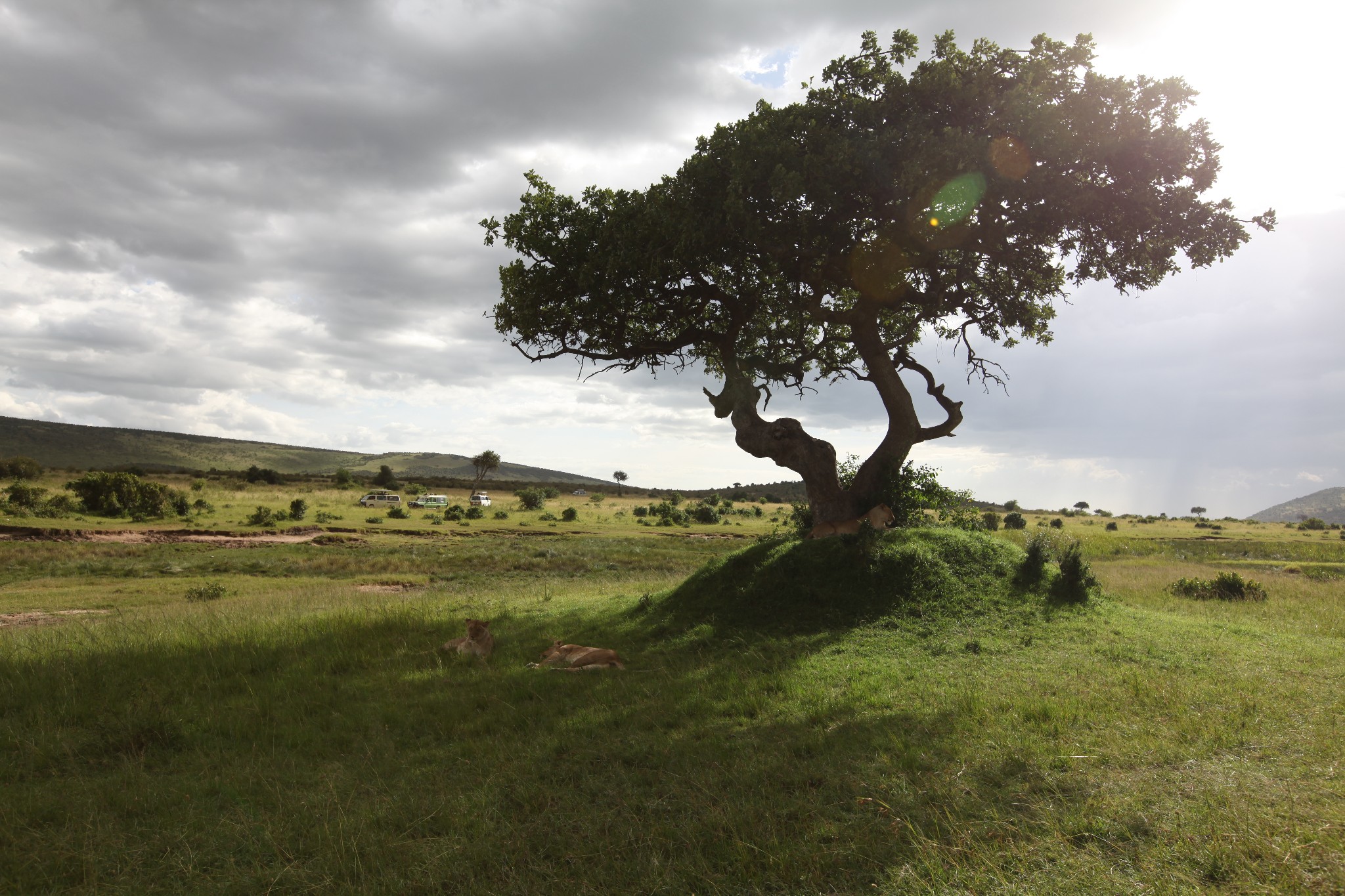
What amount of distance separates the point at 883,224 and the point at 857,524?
7086 mm

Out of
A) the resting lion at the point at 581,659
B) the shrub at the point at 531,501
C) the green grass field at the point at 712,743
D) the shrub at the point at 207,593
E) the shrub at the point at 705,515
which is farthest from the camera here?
the shrub at the point at 531,501

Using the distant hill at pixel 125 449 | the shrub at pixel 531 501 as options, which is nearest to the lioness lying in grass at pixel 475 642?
the shrub at pixel 531 501

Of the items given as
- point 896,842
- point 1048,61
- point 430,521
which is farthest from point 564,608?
point 430,521

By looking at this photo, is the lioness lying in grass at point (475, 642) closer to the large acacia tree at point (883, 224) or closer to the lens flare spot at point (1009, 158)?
the large acacia tree at point (883, 224)

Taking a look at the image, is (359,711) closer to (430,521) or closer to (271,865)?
(271,865)

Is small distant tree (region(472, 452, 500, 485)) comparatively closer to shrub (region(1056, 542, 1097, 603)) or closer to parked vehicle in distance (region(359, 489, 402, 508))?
parked vehicle in distance (region(359, 489, 402, 508))

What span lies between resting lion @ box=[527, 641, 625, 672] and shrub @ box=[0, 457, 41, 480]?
250 feet

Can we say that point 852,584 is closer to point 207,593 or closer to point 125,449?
point 207,593

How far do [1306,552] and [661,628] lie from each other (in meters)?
44.6

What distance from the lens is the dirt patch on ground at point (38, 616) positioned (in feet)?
52.2

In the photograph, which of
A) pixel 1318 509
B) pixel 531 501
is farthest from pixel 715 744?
pixel 1318 509

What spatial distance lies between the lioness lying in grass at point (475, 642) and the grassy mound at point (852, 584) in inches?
140

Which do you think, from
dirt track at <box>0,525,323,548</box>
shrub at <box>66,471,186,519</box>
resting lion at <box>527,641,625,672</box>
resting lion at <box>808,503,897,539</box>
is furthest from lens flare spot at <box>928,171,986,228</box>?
shrub at <box>66,471,186,519</box>

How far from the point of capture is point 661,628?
1311 cm
